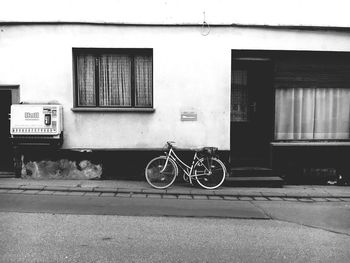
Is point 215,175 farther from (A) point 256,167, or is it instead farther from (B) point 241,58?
(B) point 241,58

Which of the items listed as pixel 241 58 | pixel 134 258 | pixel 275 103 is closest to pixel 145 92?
pixel 241 58

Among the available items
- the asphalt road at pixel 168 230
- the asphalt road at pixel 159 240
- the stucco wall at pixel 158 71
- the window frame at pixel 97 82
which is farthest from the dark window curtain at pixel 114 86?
the asphalt road at pixel 159 240

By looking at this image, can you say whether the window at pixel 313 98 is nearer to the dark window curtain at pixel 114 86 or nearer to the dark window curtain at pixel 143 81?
the dark window curtain at pixel 143 81

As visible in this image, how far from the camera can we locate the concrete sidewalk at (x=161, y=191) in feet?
28.0

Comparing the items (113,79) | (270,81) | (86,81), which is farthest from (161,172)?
(270,81)

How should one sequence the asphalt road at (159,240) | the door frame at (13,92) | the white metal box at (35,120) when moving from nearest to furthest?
1. the asphalt road at (159,240)
2. the white metal box at (35,120)
3. the door frame at (13,92)

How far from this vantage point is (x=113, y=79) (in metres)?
9.98

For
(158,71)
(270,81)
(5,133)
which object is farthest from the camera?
(270,81)

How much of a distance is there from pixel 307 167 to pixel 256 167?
52.3 inches

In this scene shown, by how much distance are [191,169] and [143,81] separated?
8.58 ft

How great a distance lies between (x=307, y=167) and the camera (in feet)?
33.4

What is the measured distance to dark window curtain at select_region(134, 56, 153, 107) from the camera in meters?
9.92

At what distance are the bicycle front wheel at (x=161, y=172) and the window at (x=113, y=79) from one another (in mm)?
1607

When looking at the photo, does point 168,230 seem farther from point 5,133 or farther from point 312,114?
point 312,114
